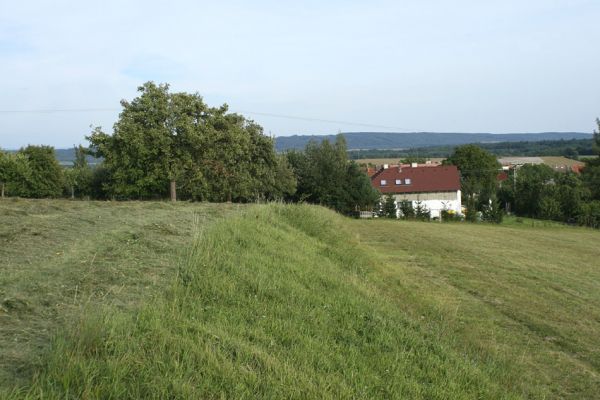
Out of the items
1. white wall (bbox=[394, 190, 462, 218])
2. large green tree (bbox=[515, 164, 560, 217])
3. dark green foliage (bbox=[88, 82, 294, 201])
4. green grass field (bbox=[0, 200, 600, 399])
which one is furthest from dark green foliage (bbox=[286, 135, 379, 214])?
green grass field (bbox=[0, 200, 600, 399])

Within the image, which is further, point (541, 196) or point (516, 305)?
point (541, 196)

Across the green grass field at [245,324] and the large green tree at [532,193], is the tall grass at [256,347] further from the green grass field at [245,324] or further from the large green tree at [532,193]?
the large green tree at [532,193]

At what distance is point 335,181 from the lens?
5162 cm

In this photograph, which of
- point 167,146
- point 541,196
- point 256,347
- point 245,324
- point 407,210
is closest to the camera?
point 256,347

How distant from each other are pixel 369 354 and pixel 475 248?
1587 centimetres

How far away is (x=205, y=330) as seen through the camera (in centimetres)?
443

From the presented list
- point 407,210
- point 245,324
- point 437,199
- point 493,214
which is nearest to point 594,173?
point 437,199

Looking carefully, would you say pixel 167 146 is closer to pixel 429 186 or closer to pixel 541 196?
pixel 429 186

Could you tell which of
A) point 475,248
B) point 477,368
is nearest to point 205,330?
point 477,368

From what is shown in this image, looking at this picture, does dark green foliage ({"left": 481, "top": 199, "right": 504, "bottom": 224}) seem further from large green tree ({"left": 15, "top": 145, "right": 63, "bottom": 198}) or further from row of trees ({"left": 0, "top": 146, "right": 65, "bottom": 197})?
row of trees ({"left": 0, "top": 146, "right": 65, "bottom": 197})

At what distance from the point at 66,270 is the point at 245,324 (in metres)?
2.06

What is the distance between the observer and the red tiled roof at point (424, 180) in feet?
224

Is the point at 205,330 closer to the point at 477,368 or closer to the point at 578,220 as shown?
the point at 477,368

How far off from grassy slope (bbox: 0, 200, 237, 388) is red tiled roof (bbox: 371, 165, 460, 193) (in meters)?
60.6
